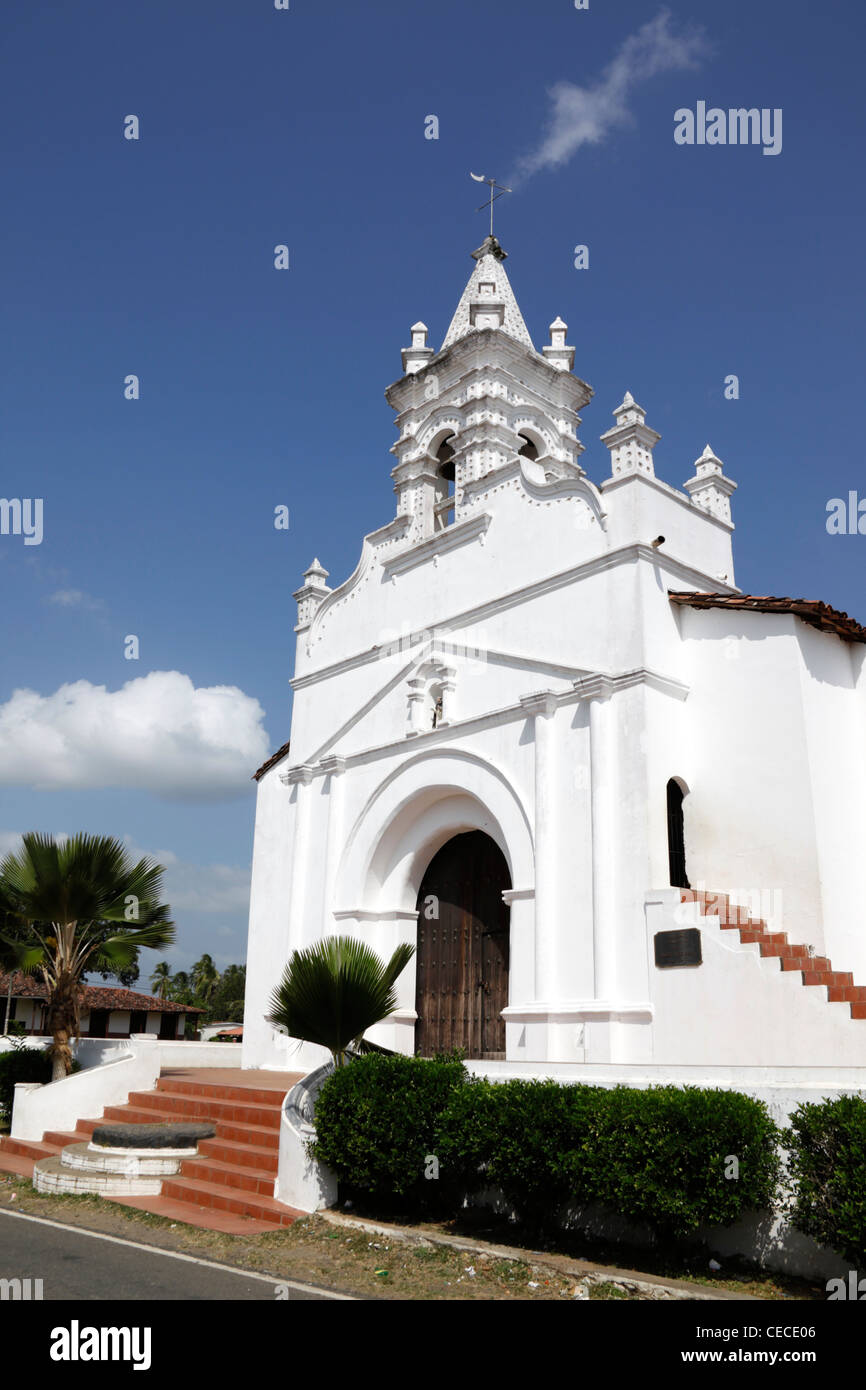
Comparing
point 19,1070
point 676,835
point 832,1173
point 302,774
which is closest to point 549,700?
point 676,835

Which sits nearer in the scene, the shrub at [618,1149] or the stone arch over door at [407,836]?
the shrub at [618,1149]

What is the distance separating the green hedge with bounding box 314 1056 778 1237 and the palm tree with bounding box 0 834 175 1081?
599cm

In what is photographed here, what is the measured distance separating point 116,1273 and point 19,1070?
8968 mm

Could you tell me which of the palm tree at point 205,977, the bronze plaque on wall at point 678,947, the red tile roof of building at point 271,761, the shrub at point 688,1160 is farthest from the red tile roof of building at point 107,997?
the palm tree at point 205,977

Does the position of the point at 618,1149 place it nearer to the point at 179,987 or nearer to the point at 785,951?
the point at 785,951

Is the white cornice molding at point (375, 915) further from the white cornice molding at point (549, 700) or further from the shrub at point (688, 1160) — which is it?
the shrub at point (688, 1160)

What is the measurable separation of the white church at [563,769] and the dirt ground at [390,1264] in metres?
1.83

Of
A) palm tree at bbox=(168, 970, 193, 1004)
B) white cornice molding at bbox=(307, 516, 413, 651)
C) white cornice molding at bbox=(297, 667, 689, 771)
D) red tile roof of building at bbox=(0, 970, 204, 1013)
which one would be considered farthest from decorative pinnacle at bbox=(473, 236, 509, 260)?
palm tree at bbox=(168, 970, 193, 1004)

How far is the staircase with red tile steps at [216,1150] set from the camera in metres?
10.4

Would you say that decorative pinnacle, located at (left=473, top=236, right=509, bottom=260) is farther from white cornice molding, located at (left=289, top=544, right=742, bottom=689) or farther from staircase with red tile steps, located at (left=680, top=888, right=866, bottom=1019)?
staircase with red tile steps, located at (left=680, top=888, right=866, bottom=1019)

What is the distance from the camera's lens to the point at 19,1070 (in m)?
15.9
